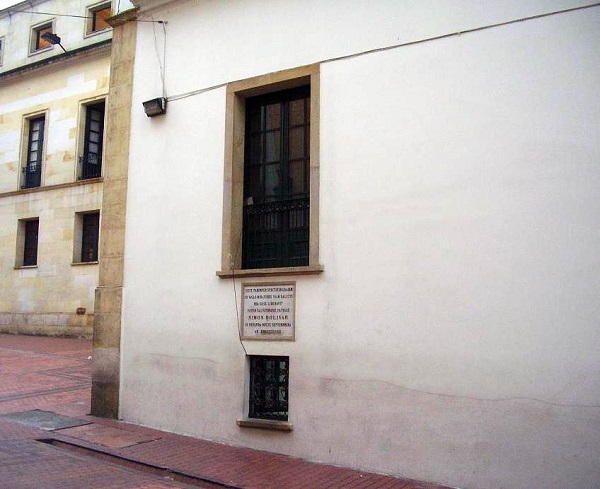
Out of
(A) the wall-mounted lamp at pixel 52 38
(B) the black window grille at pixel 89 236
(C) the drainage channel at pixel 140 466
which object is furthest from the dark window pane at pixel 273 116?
(A) the wall-mounted lamp at pixel 52 38

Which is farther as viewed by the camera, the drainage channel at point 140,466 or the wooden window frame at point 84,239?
the wooden window frame at point 84,239

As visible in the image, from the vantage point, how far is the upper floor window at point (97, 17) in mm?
23000

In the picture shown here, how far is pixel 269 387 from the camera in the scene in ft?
25.0

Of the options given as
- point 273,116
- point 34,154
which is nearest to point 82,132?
point 34,154

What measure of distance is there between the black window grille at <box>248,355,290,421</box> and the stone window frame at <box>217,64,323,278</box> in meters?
1.15

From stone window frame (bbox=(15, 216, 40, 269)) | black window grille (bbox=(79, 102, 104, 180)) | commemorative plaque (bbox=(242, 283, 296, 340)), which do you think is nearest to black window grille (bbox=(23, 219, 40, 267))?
stone window frame (bbox=(15, 216, 40, 269))

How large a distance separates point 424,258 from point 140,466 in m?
4.01

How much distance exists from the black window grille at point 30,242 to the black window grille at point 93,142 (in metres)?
3.02

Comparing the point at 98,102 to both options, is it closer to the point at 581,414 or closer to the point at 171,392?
the point at 171,392

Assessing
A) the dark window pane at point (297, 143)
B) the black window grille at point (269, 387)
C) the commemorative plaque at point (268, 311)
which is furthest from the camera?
the dark window pane at point (297, 143)

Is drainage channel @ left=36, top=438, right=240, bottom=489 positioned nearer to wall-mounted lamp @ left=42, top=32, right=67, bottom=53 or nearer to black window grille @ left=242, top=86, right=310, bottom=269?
black window grille @ left=242, top=86, right=310, bottom=269

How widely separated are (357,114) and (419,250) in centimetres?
189

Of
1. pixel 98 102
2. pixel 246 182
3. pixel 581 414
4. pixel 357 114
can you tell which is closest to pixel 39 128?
pixel 98 102

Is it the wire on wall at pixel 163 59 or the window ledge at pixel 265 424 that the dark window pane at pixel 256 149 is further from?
the window ledge at pixel 265 424
